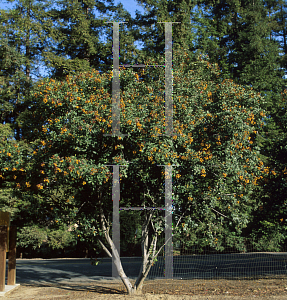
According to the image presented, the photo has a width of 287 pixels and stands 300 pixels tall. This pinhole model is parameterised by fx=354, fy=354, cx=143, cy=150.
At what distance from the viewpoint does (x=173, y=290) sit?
8.78 meters

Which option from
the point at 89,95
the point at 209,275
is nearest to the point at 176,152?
the point at 89,95

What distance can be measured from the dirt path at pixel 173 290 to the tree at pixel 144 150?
785 millimetres

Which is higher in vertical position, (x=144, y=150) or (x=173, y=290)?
(x=144, y=150)

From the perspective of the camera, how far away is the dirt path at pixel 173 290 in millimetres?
7434

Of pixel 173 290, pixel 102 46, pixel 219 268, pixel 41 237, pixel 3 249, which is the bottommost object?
pixel 219 268

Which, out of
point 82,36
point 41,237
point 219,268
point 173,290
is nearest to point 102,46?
point 82,36

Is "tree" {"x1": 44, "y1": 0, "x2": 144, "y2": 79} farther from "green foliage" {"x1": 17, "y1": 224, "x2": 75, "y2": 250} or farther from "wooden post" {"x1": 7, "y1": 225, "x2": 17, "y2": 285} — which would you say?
"wooden post" {"x1": 7, "y1": 225, "x2": 17, "y2": 285}

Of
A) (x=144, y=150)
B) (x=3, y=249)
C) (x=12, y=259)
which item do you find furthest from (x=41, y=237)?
(x=144, y=150)

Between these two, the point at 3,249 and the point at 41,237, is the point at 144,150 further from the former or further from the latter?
the point at 41,237

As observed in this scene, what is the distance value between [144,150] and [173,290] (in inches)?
150

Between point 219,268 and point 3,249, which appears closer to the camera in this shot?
point 3,249

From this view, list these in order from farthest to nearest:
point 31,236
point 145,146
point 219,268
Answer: point 31,236, point 219,268, point 145,146

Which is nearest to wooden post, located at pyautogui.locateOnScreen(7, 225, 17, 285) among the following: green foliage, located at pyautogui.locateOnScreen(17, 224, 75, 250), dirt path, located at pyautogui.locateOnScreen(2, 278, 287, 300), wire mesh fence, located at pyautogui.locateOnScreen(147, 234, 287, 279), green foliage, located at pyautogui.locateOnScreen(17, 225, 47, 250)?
dirt path, located at pyautogui.locateOnScreen(2, 278, 287, 300)

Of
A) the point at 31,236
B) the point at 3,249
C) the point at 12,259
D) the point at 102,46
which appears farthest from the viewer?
the point at 102,46
